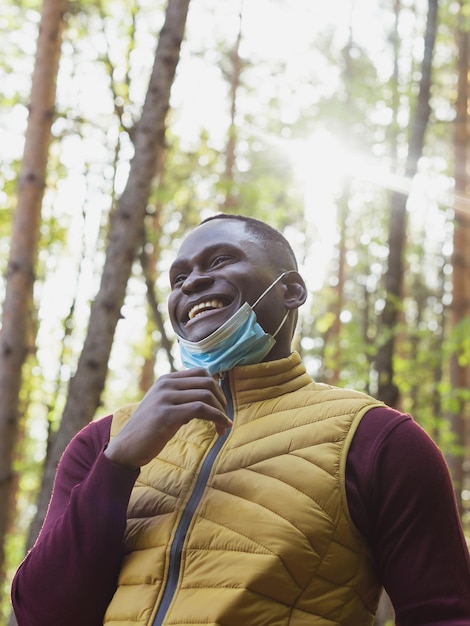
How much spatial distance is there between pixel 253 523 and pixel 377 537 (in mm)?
324

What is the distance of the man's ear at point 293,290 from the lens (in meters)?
2.73

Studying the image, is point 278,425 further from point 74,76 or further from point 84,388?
point 74,76

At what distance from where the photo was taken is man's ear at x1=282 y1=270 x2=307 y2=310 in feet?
8.95

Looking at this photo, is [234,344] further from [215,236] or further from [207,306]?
[215,236]

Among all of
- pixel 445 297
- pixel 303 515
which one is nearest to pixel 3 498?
pixel 303 515

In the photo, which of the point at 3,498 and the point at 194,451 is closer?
the point at 194,451

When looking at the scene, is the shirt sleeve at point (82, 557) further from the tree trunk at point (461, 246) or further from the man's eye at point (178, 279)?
the tree trunk at point (461, 246)

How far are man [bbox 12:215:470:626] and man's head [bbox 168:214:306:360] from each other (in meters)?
0.27

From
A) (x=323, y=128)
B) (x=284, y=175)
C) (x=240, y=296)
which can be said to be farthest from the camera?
(x=284, y=175)

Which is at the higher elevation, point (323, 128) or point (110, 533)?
point (323, 128)

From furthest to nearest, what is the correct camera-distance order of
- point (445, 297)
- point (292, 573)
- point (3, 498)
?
point (445, 297) → point (3, 498) → point (292, 573)

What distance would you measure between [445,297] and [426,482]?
1782 cm

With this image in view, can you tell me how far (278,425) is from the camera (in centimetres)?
234

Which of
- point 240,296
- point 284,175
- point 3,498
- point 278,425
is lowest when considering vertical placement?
point 3,498
